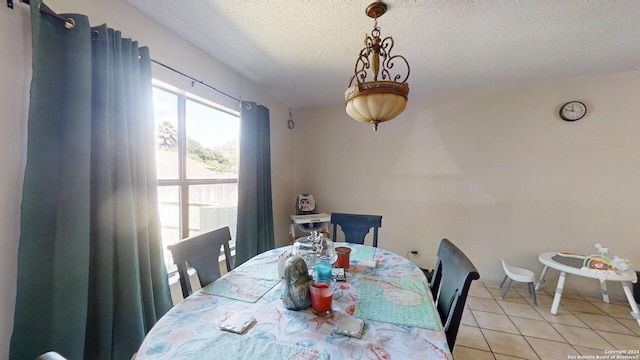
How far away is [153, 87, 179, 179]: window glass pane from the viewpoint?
1.72 m

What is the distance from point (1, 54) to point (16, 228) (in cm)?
70

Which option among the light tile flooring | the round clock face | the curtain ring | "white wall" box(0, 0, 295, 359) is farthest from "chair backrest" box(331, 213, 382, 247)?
the round clock face

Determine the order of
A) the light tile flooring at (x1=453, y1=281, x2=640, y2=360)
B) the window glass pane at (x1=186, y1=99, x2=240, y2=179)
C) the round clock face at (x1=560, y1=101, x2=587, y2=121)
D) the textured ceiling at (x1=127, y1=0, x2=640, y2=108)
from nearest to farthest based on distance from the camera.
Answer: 1. the textured ceiling at (x1=127, y1=0, x2=640, y2=108)
2. the light tile flooring at (x1=453, y1=281, x2=640, y2=360)
3. the window glass pane at (x1=186, y1=99, x2=240, y2=179)
4. the round clock face at (x1=560, y1=101, x2=587, y2=121)

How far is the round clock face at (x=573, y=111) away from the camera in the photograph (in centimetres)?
237

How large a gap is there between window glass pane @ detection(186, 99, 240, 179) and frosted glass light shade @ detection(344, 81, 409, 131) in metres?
1.44

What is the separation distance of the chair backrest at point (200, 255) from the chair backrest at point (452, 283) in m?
1.20

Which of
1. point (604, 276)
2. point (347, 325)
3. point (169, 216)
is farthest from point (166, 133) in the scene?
point (604, 276)

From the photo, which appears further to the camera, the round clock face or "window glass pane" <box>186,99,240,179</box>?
the round clock face

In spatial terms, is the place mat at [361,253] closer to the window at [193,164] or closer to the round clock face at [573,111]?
the window at [193,164]

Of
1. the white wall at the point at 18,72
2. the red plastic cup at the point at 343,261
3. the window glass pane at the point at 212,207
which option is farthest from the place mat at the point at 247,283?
the window glass pane at the point at 212,207

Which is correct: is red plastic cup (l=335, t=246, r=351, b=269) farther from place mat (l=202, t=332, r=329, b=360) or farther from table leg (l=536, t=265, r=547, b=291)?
table leg (l=536, t=265, r=547, b=291)

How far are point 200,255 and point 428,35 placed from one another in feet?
6.59

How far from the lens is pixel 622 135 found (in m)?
2.29

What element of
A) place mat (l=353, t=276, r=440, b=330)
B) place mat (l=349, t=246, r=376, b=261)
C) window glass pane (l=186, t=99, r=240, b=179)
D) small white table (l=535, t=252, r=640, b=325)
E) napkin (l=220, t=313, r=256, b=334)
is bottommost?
small white table (l=535, t=252, r=640, b=325)
